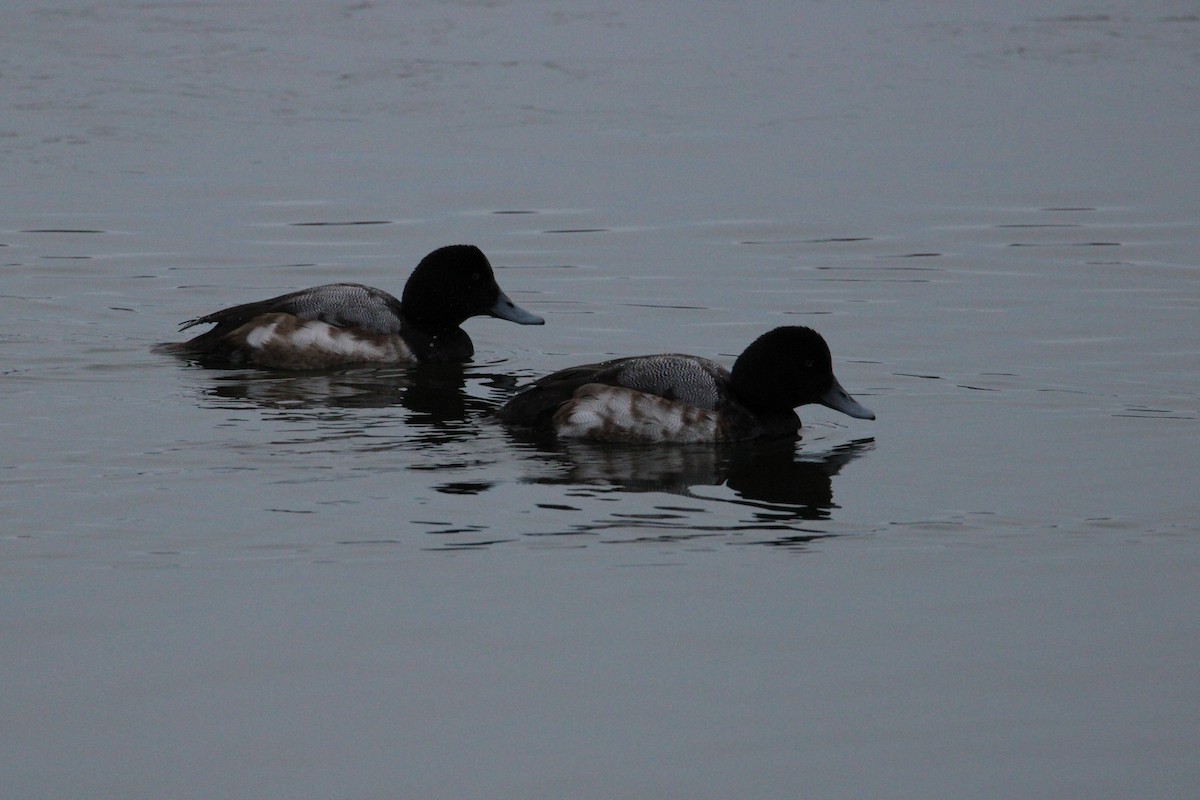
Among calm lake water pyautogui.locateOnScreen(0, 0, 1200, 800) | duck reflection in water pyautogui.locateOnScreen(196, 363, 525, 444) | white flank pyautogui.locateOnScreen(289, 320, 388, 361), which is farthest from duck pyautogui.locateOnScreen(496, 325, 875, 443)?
white flank pyautogui.locateOnScreen(289, 320, 388, 361)

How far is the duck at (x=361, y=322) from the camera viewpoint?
475 inches

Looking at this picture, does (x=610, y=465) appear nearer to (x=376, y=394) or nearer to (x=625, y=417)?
(x=625, y=417)

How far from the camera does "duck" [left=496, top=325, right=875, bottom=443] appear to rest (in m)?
9.85

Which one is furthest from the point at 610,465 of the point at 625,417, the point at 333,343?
the point at 333,343

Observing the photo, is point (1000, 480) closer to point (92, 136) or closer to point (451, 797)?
point (451, 797)

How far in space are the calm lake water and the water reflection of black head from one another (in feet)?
0.14

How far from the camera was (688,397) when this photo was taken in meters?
9.94

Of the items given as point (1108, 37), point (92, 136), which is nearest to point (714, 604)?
point (92, 136)

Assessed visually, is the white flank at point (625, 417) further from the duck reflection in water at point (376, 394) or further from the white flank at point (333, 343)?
the white flank at point (333, 343)

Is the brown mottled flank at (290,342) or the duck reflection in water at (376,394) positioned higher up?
the brown mottled flank at (290,342)

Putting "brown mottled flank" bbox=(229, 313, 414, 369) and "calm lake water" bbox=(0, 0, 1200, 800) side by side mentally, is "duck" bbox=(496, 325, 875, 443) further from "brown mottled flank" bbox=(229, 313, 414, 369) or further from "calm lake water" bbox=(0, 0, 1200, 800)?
"brown mottled flank" bbox=(229, 313, 414, 369)

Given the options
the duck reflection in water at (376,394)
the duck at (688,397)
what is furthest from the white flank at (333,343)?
the duck at (688,397)

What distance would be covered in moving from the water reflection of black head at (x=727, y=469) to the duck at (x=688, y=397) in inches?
3.6

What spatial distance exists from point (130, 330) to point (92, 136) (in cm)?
806
